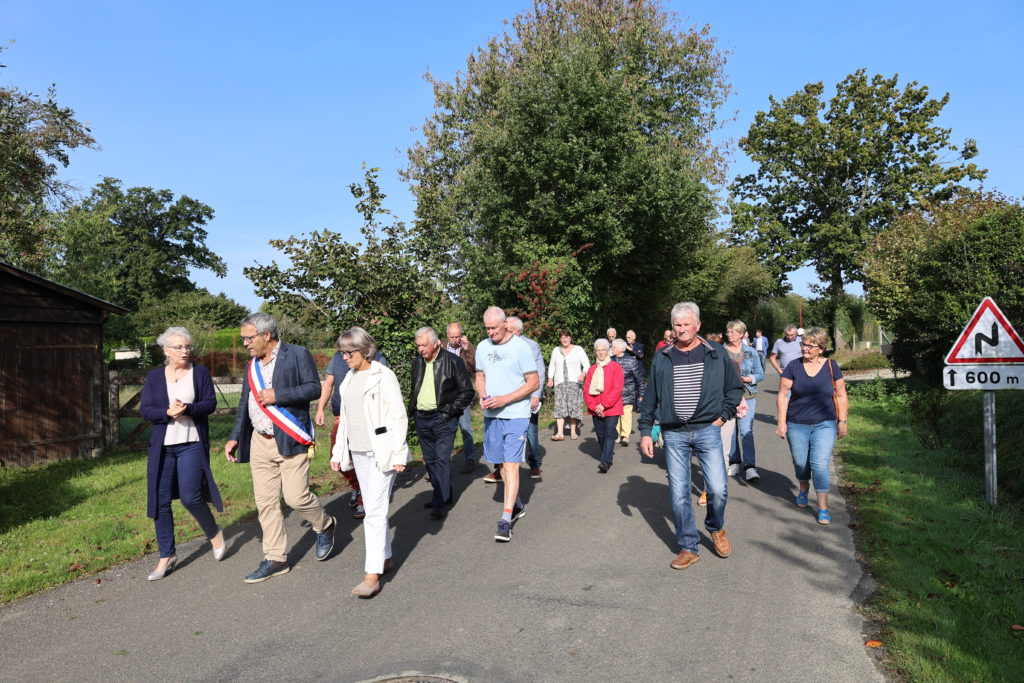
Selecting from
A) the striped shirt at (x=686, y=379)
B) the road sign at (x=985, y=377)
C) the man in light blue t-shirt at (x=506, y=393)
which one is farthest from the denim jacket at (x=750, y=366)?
the striped shirt at (x=686, y=379)

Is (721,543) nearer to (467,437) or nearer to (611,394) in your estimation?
(611,394)

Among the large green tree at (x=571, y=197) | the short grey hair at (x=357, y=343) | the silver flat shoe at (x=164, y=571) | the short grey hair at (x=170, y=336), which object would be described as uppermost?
the large green tree at (x=571, y=197)

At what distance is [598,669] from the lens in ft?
12.2

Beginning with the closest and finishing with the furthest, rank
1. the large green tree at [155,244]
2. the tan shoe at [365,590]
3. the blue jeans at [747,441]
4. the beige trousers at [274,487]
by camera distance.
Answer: the tan shoe at [365,590] → the beige trousers at [274,487] → the blue jeans at [747,441] → the large green tree at [155,244]

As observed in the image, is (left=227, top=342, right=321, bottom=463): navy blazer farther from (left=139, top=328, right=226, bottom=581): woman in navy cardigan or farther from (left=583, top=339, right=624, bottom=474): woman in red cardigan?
(left=583, top=339, right=624, bottom=474): woman in red cardigan

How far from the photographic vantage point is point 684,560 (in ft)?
17.4

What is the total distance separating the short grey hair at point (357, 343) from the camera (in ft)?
16.8

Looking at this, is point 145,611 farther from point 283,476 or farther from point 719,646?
point 719,646

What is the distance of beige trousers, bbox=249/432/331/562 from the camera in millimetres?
5383

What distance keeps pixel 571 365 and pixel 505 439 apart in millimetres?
4882

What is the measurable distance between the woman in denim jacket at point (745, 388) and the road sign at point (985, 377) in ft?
7.07

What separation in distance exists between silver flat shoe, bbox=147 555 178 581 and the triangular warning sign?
7.86 m

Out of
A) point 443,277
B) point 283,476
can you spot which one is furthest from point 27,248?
point 283,476

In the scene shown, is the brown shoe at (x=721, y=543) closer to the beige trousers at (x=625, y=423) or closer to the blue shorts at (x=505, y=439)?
the blue shorts at (x=505, y=439)
